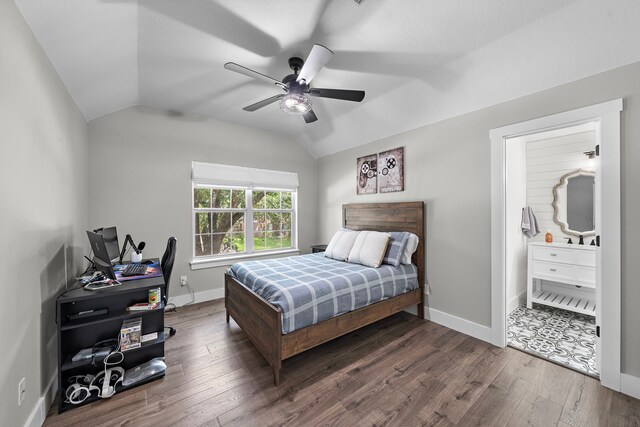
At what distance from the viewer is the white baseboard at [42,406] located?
58.0 inches

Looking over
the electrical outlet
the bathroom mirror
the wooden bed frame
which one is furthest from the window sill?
the bathroom mirror

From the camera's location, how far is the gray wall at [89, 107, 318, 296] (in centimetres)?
307

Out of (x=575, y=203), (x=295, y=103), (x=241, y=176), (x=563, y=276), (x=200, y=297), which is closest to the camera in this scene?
(x=295, y=103)

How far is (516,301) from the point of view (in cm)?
348

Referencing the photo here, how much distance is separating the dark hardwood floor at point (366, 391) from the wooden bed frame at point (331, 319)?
229mm

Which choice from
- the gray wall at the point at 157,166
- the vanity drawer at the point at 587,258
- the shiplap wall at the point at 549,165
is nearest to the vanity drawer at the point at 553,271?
the vanity drawer at the point at 587,258

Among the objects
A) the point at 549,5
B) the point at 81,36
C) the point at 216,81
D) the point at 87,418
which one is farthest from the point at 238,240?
the point at 549,5

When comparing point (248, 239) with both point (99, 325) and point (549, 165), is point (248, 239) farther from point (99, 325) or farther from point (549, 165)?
point (549, 165)

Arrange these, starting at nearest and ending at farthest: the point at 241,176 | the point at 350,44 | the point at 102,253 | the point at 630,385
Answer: the point at 630,385 → the point at 102,253 → the point at 350,44 → the point at 241,176

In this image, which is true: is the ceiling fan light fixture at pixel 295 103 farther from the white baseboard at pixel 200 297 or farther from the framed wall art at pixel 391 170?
the white baseboard at pixel 200 297

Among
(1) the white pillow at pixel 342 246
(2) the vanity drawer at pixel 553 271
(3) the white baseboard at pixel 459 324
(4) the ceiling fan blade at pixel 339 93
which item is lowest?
(3) the white baseboard at pixel 459 324

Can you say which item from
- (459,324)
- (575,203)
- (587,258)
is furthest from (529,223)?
(459,324)

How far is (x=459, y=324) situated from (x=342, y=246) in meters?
1.59

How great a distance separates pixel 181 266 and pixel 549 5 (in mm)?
4519
